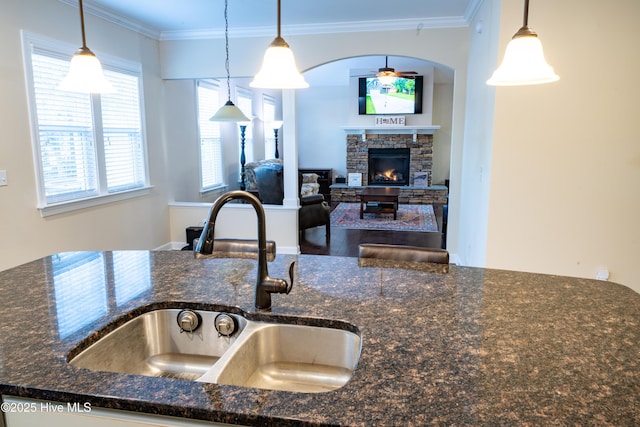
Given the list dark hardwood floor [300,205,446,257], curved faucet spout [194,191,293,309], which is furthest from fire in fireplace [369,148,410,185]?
curved faucet spout [194,191,293,309]

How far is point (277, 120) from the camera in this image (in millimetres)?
10148

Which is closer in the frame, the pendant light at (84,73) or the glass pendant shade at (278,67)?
the glass pendant shade at (278,67)

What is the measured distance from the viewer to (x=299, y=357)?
1.38 m

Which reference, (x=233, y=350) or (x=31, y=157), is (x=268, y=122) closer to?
(x=31, y=157)

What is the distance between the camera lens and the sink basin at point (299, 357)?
52.1 inches

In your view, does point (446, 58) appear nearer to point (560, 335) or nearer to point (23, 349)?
point (560, 335)

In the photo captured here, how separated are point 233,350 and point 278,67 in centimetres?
120

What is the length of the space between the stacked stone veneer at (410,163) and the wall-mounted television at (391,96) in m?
0.63

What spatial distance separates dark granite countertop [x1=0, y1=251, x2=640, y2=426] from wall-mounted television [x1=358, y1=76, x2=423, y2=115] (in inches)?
308

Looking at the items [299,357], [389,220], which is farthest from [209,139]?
[299,357]

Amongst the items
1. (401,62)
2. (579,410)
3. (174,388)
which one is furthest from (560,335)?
(401,62)

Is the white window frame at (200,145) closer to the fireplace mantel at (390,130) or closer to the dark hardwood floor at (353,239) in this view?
the dark hardwood floor at (353,239)

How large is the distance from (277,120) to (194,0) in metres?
6.23

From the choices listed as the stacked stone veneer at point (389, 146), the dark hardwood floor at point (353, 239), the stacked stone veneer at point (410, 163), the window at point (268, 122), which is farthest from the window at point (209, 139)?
the stacked stone veneer at point (389, 146)
